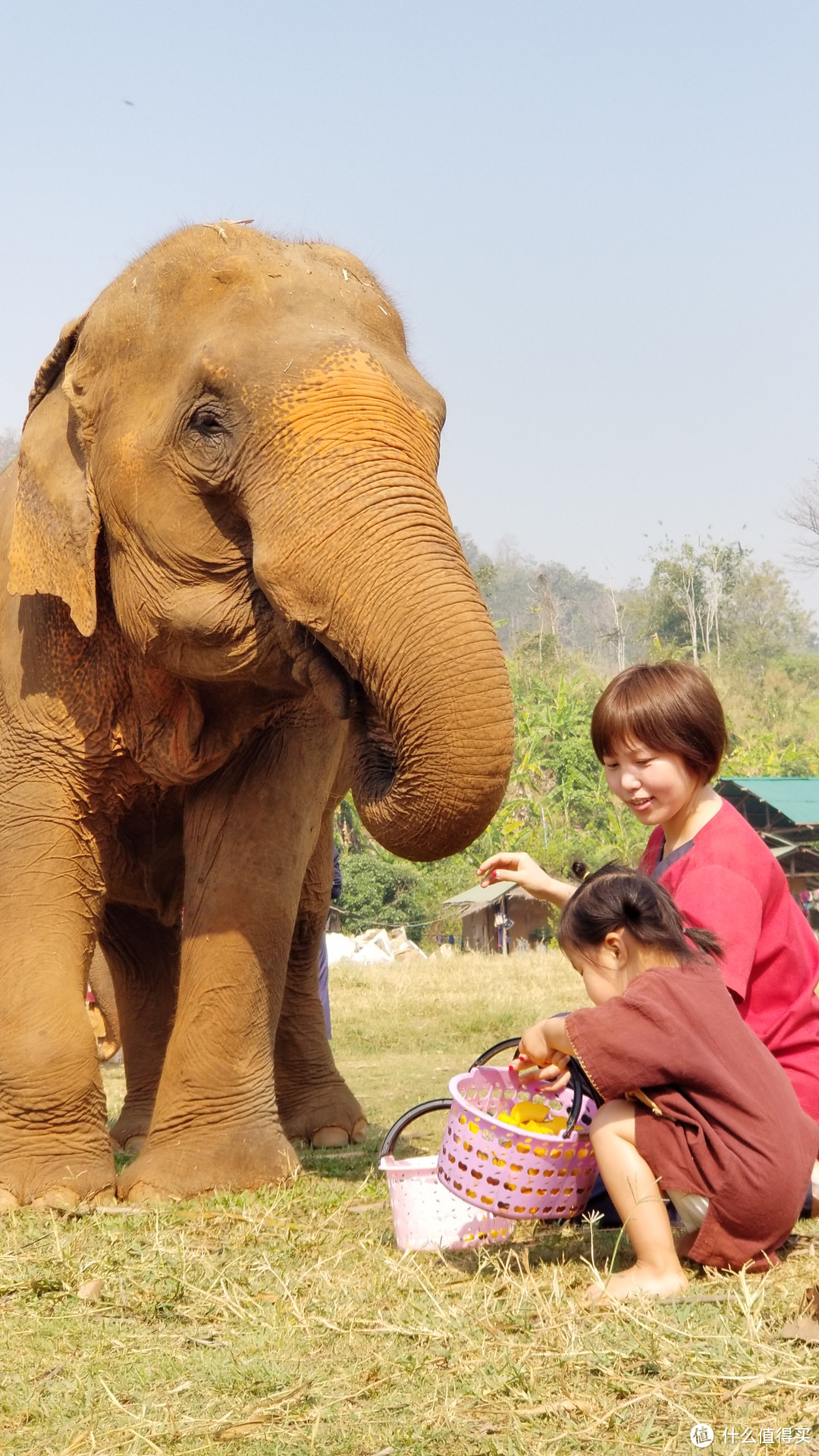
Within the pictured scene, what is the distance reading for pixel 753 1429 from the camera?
2.45 meters

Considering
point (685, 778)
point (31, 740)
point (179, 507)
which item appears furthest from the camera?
point (31, 740)

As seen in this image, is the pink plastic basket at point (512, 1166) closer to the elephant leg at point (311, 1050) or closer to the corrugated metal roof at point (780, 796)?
the elephant leg at point (311, 1050)

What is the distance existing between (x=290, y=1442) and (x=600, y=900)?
4.34 ft

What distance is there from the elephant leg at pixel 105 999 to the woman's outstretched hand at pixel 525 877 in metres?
5.17

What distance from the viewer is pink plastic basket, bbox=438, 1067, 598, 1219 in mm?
3441

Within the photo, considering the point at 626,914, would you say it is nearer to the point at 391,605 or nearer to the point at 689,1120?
the point at 689,1120

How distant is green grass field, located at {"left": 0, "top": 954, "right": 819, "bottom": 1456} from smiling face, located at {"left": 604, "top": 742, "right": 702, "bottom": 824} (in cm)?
102

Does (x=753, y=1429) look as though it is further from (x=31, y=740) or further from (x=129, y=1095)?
(x=129, y=1095)

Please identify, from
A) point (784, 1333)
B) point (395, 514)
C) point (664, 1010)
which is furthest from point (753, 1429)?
point (395, 514)

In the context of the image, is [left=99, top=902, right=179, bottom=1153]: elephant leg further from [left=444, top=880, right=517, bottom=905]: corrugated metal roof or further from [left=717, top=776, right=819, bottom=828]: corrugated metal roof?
[left=444, top=880, right=517, bottom=905]: corrugated metal roof

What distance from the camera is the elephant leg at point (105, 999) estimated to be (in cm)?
930

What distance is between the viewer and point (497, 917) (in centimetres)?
3017
